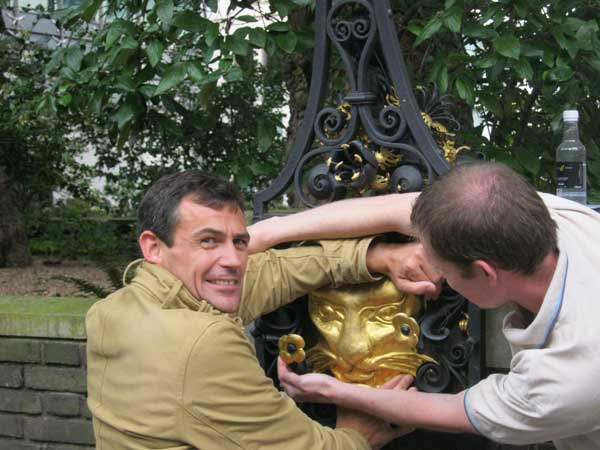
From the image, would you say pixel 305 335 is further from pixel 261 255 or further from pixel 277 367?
pixel 261 255

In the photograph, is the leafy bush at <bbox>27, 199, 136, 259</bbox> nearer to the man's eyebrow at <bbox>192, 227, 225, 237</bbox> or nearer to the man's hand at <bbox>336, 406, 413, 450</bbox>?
the man's hand at <bbox>336, 406, 413, 450</bbox>

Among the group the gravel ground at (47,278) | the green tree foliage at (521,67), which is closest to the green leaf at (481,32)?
the green tree foliage at (521,67)

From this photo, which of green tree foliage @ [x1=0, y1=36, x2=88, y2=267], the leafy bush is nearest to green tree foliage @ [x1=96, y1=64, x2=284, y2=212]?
the leafy bush

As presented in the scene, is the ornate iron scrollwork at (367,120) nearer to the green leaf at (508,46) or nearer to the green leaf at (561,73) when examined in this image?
the green leaf at (508,46)

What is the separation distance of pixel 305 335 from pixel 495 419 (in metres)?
0.95

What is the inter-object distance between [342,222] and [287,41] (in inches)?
52.6

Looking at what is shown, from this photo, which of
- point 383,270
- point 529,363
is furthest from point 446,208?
point 383,270

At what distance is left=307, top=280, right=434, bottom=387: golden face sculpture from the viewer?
287cm

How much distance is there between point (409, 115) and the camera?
9.38 feet

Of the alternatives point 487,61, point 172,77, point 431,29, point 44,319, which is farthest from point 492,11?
point 44,319

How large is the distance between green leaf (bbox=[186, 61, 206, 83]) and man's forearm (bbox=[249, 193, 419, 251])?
1040mm

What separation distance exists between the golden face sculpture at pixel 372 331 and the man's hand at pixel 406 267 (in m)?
0.07

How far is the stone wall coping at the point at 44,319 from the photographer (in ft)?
13.0

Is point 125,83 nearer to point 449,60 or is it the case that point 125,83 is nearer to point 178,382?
point 449,60
